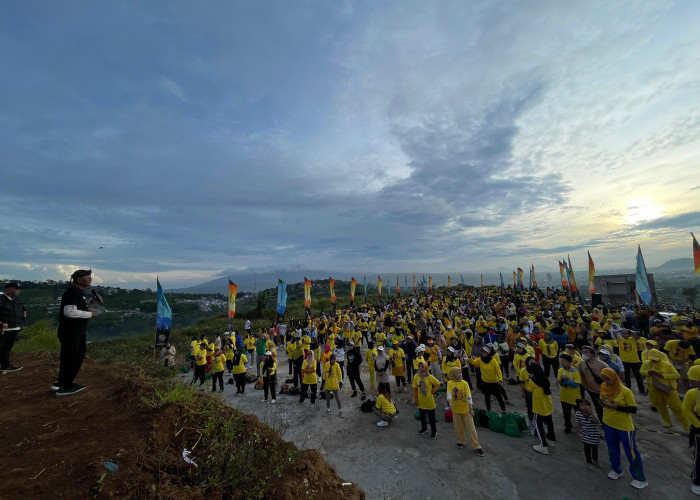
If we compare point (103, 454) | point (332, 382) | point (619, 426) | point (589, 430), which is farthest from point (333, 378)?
point (619, 426)

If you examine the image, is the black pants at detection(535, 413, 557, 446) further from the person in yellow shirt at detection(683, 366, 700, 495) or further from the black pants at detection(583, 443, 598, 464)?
the person in yellow shirt at detection(683, 366, 700, 495)

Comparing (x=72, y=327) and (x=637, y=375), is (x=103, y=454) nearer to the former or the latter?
(x=72, y=327)

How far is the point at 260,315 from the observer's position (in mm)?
31797

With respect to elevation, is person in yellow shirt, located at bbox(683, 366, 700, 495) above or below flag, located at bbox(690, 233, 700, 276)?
below

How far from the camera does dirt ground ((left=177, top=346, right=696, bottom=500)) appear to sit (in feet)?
16.6

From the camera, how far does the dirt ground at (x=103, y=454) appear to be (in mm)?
2662

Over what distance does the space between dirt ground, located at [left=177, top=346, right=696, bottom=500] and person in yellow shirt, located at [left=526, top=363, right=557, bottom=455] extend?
12.2 inches

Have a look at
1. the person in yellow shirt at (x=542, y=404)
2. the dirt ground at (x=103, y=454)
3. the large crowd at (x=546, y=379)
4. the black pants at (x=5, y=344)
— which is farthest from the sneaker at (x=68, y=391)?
the person in yellow shirt at (x=542, y=404)

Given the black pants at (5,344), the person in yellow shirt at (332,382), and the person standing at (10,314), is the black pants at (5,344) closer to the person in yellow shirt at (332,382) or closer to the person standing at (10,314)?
the person standing at (10,314)

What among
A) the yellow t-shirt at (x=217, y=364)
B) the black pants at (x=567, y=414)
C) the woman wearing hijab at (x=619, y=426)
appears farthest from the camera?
the yellow t-shirt at (x=217, y=364)

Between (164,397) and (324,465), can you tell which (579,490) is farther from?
(164,397)

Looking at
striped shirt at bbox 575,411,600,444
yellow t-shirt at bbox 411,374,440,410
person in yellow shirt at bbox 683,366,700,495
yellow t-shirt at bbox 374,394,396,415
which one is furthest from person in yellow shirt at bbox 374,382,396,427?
person in yellow shirt at bbox 683,366,700,495

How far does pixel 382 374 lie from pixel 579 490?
17.7ft

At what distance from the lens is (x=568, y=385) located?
665 cm
